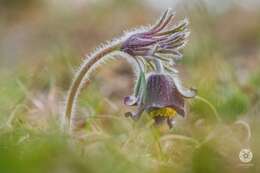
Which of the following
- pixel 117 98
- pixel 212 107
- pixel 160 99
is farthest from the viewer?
pixel 117 98

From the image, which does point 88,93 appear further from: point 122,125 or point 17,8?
point 17,8

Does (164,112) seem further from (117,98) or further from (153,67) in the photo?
(117,98)

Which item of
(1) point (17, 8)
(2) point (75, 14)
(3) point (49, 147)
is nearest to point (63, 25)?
(2) point (75, 14)

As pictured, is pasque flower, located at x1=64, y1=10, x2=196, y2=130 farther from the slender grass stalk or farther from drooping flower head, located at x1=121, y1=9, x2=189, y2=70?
the slender grass stalk

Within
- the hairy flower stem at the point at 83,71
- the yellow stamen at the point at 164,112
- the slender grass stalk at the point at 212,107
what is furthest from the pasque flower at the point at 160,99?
the slender grass stalk at the point at 212,107

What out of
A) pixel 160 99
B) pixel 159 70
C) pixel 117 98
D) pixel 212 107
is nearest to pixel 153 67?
pixel 159 70

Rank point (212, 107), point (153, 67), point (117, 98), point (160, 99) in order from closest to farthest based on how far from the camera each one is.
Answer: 1. point (160, 99)
2. point (153, 67)
3. point (212, 107)
4. point (117, 98)
